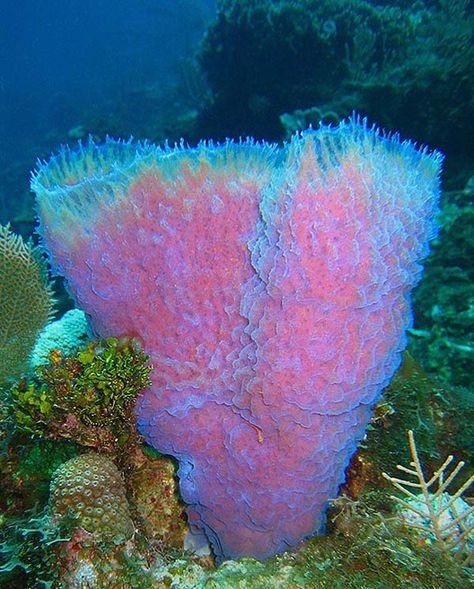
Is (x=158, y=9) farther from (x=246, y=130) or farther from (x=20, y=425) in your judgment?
(x=20, y=425)

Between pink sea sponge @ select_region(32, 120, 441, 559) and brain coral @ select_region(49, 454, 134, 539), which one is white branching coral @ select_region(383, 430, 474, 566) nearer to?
pink sea sponge @ select_region(32, 120, 441, 559)

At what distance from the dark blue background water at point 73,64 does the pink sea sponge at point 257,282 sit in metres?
17.4

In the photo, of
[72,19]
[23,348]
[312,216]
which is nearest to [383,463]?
[312,216]

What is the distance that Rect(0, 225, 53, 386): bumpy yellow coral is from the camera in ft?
11.2

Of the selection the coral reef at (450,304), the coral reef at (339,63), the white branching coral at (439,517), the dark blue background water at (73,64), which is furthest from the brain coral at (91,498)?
the dark blue background water at (73,64)

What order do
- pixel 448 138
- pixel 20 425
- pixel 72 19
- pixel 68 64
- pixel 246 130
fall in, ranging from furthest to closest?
pixel 72 19
pixel 68 64
pixel 246 130
pixel 448 138
pixel 20 425

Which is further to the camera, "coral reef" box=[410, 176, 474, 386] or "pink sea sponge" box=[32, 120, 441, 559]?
"coral reef" box=[410, 176, 474, 386]

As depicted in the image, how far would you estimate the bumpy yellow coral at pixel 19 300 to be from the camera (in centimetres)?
343

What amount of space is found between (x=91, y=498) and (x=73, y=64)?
221 feet

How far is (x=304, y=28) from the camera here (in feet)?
32.2

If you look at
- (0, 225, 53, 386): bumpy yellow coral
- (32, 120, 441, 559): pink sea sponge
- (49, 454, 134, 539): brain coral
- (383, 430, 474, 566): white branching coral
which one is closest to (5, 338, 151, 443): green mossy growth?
(32, 120, 441, 559): pink sea sponge

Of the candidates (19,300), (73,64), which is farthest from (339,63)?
(73,64)

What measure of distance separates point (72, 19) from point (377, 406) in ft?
299

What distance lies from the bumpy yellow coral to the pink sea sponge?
1302 millimetres
